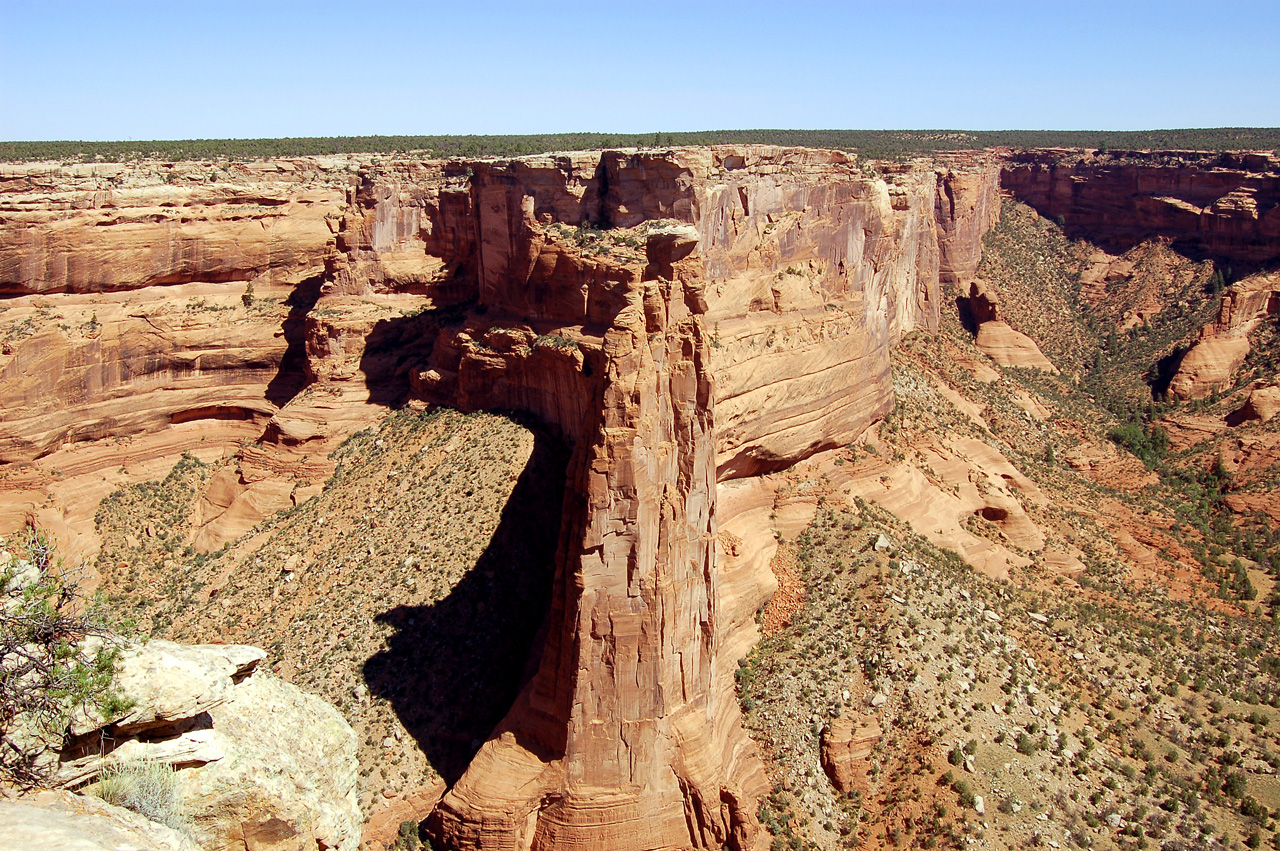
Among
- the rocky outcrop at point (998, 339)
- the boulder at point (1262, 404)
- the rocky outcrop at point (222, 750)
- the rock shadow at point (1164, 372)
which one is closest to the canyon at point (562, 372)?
the rocky outcrop at point (222, 750)

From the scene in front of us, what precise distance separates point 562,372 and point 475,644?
10.4 m

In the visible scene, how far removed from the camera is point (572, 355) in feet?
114

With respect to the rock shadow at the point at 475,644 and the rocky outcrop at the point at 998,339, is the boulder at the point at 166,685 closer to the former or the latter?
the rock shadow at the point at 475,644

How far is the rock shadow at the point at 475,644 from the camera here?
91.9 feet

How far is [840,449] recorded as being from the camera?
40.4 meters

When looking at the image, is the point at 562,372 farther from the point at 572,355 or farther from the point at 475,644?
the point at 475,644

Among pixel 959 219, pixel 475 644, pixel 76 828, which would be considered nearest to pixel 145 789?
pixel 76 828

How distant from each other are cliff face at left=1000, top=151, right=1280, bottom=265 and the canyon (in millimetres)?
38161

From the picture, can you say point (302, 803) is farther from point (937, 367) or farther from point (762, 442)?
point (937, 367)

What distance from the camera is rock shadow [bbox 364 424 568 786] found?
91.9ft

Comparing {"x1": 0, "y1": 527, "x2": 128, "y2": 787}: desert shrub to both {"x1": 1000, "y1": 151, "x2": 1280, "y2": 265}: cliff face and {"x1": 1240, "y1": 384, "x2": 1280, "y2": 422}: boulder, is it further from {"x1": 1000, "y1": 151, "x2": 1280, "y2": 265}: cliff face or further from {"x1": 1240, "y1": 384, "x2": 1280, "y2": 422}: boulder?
{"x1": 1000, "y1": 151, "x2": 1280, "y2": 265}: cliff face

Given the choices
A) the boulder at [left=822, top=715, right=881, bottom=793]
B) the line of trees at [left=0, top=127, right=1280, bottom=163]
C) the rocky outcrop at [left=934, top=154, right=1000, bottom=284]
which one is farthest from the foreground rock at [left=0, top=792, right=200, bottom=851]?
the rocky outcrop at [left=934, top=154, right=1000, bottom=284]

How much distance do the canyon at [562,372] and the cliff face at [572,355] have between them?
0.32ft

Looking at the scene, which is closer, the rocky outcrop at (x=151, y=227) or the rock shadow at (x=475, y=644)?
the rock shadow at (x=475, y=644)
